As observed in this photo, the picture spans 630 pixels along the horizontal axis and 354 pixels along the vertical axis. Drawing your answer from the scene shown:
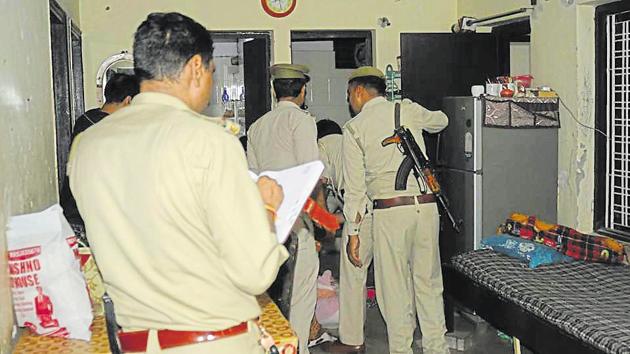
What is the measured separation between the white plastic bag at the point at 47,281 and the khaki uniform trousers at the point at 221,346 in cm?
50

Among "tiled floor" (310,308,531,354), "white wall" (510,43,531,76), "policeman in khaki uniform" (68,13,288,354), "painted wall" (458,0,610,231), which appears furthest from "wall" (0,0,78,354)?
"white wall" (510,43,531,76)

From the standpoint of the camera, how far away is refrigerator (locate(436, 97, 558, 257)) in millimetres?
4406

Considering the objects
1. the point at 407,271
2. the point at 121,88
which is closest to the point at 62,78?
the point at 121,88

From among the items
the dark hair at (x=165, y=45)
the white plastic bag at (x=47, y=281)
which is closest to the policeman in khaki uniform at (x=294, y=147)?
the white plastic bag at (x=47, y=281)

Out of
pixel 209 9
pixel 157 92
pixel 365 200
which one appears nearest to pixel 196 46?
pixel 157 92

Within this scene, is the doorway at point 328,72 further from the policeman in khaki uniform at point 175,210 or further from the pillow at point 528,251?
the policeman in khaki uniform at point 175,210

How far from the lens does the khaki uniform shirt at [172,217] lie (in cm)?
155

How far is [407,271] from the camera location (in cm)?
400

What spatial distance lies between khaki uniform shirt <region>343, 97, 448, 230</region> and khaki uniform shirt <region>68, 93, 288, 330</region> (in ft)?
7.51

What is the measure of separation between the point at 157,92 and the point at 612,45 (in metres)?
3.33

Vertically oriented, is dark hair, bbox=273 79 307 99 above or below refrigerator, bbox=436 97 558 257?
above

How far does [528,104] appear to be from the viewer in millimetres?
4438

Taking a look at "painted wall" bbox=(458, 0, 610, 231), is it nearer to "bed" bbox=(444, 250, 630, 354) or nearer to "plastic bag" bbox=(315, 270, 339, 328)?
"bed" bbox=(444, 250, 630, 354)

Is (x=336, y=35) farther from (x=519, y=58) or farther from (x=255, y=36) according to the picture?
(x=519, y=58)
